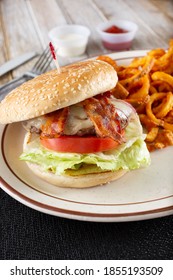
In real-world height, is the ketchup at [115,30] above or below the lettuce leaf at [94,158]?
below

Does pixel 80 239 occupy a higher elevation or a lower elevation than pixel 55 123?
lower

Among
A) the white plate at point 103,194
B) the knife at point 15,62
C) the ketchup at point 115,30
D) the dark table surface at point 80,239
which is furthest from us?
the ketchup at point 115,30

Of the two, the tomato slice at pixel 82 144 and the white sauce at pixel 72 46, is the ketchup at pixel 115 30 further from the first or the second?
the tomato slice at pixel 82 144

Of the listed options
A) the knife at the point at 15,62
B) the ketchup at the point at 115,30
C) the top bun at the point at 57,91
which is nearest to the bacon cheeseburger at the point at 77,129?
the top bun at the point at 57,91

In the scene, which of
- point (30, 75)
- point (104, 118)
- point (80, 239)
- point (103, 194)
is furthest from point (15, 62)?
point (80, 239)

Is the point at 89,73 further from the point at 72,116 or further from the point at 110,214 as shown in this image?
the point at 110,214

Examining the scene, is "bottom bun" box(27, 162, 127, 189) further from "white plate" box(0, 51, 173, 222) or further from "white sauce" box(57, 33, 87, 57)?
"white sauce" box(57, 33, 87, 57)

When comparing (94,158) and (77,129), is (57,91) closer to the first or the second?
(77,129)
